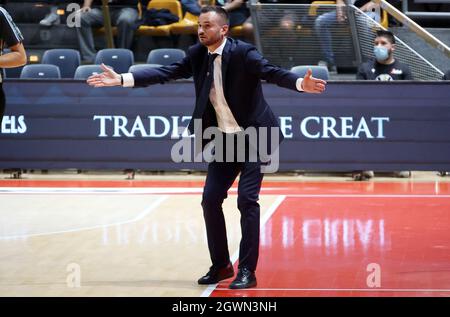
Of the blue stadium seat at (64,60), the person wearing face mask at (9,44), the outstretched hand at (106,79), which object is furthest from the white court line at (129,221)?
the blue stadium seat at (64,60)

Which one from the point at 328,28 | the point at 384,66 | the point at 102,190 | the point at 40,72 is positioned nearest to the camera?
the point at 102,190

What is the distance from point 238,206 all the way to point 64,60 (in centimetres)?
911

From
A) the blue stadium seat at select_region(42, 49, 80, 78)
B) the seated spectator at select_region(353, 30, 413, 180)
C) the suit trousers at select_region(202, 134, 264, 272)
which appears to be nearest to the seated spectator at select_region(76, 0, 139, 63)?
the blue stadium seat at select_region(42, 49, 80, 78)

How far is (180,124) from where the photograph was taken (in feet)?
44.7

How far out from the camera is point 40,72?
48.7 ft

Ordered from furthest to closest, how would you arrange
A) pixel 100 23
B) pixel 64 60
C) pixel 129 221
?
pixel 100 23
pixel 64 60
pixel 129 221

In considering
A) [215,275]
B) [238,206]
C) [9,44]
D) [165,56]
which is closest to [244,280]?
[215,275]

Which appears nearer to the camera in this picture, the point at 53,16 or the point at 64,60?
the point at 64,60

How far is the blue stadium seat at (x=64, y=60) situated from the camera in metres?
15.6

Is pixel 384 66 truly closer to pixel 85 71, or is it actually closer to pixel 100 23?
pixel 85 71

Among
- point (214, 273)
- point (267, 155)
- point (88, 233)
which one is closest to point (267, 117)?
point (267, 155)

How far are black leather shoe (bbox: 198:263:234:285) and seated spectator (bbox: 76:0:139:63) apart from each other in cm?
958

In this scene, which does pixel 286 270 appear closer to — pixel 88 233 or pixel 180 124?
pixel 88 233
